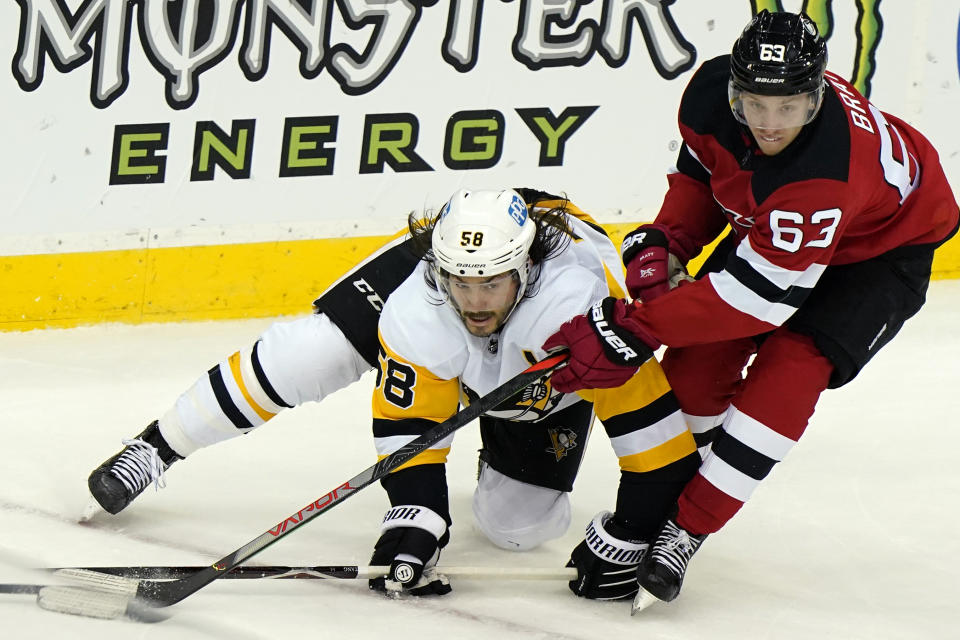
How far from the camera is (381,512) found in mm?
3127

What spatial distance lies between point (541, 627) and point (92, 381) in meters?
1.88

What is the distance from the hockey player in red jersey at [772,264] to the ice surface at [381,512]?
12.0 inches

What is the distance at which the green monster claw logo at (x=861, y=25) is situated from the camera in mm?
4410

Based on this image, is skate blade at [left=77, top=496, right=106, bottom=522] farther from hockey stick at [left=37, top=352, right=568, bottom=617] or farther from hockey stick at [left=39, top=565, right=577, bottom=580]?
hockey stick at [left=37, top=352, right=568, bottom=617]

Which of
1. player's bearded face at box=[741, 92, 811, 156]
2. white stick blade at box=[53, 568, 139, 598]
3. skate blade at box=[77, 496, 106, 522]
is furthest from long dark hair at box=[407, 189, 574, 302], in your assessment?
skate blade at box=[77, 496, 106, 522]

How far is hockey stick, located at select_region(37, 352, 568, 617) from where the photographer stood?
8.23 feet

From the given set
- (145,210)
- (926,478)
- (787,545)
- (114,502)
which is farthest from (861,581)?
(145,210)

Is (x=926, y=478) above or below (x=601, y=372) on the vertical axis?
below

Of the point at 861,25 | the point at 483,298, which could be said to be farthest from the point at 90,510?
the point at 861,25

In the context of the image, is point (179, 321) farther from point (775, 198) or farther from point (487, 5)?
point (775, 198)

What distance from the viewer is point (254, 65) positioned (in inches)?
163

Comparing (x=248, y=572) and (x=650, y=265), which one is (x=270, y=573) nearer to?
(x=248, y=572)

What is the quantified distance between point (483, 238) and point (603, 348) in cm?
29

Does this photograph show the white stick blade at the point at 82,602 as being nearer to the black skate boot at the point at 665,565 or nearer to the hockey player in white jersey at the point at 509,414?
the hockey player in white jersey at the point at 509,414
